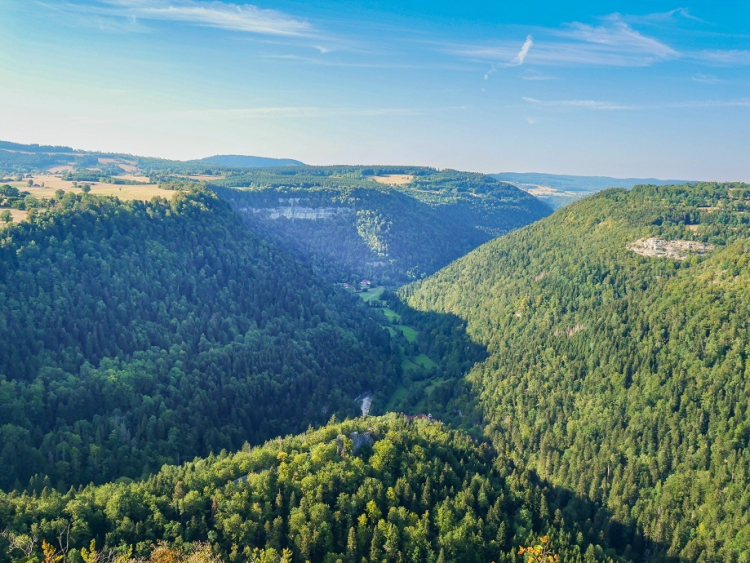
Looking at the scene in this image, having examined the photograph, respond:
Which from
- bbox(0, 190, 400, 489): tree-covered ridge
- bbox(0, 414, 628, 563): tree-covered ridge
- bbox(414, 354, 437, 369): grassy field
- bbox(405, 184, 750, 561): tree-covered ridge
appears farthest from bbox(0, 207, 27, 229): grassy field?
bbox(405, 184, 750, 561): tree-covered ridge

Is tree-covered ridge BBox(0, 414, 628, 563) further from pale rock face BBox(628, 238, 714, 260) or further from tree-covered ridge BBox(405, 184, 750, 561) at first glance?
pale rock face BBox(628, 238, 714, 260)

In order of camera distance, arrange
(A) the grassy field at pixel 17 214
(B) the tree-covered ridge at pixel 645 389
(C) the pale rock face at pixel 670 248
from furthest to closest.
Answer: (C) the pale rock face at pixel 670 248 → (A) the grassy field at pixel 17 214 → (B) the tree-covered ridge at pixel 645 389

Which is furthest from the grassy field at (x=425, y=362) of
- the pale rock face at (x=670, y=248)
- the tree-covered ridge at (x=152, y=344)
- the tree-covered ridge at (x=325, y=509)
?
the tree-covered ridge at (x=325, y=509)

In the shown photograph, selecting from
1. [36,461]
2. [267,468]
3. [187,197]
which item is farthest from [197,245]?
[267,468]

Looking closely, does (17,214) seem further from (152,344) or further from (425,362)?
(425,362)

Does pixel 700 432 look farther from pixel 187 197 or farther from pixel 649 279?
pixel 187 197

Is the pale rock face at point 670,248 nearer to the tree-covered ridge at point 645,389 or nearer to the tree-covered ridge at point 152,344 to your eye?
the tree-covered ridge at point 645,389

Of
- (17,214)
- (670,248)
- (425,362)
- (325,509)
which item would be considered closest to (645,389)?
(670,248)
